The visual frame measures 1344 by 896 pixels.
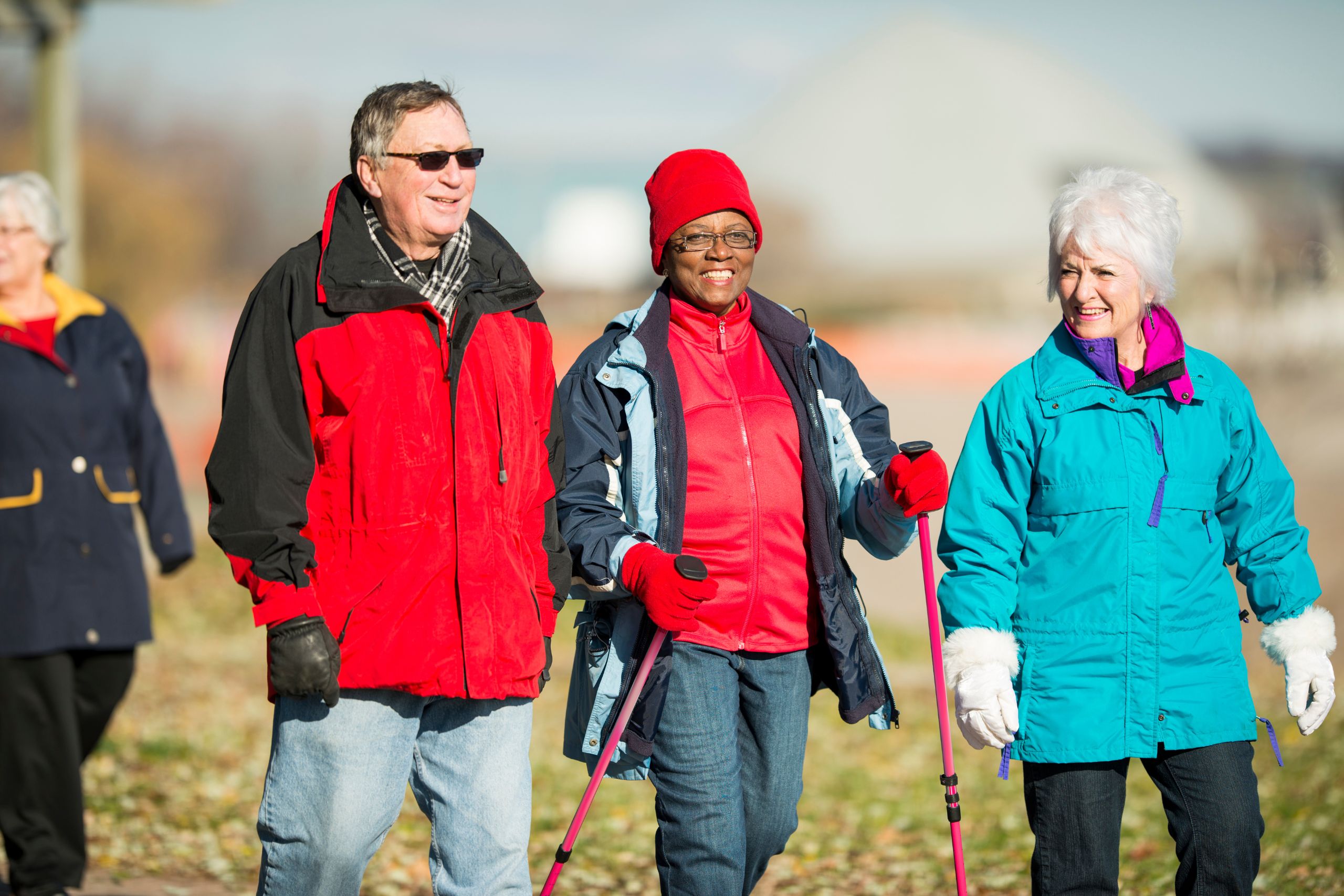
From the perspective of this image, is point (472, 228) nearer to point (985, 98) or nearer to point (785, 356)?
point (785, 356)

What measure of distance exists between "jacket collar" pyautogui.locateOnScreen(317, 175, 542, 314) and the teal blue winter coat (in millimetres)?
1134

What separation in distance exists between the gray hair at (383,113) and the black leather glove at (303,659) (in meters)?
1.03

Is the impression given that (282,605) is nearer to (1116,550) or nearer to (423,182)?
(423,182)

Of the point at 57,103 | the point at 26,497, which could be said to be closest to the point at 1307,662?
the point at 26,497

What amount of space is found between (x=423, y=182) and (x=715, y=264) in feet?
2.64

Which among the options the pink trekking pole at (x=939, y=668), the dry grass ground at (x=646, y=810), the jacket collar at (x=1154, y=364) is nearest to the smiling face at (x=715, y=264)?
the pink trekking pole at (x=939, y=668)

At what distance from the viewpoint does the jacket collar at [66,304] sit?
477 cm

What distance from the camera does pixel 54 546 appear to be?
4.62 m

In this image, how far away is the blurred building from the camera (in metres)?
43.7

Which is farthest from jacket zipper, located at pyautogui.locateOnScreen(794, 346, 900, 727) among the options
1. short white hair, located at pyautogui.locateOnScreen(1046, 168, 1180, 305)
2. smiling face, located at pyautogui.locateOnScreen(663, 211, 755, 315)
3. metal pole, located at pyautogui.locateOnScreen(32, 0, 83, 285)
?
metal pole, located at pyautogui.locateOnScreen(32, 0, 83, 285)

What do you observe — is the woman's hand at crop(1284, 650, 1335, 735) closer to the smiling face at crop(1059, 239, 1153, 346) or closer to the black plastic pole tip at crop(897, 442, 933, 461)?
the smiling face at crop(1059, 239, 1153, 346)

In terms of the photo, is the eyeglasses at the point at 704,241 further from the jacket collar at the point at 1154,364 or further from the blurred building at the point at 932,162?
the blurred building at the point at 932,162

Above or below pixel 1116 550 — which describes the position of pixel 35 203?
above

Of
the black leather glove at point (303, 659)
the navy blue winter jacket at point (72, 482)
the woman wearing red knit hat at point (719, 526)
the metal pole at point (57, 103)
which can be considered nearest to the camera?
the black leather glove at point (303, 659)
